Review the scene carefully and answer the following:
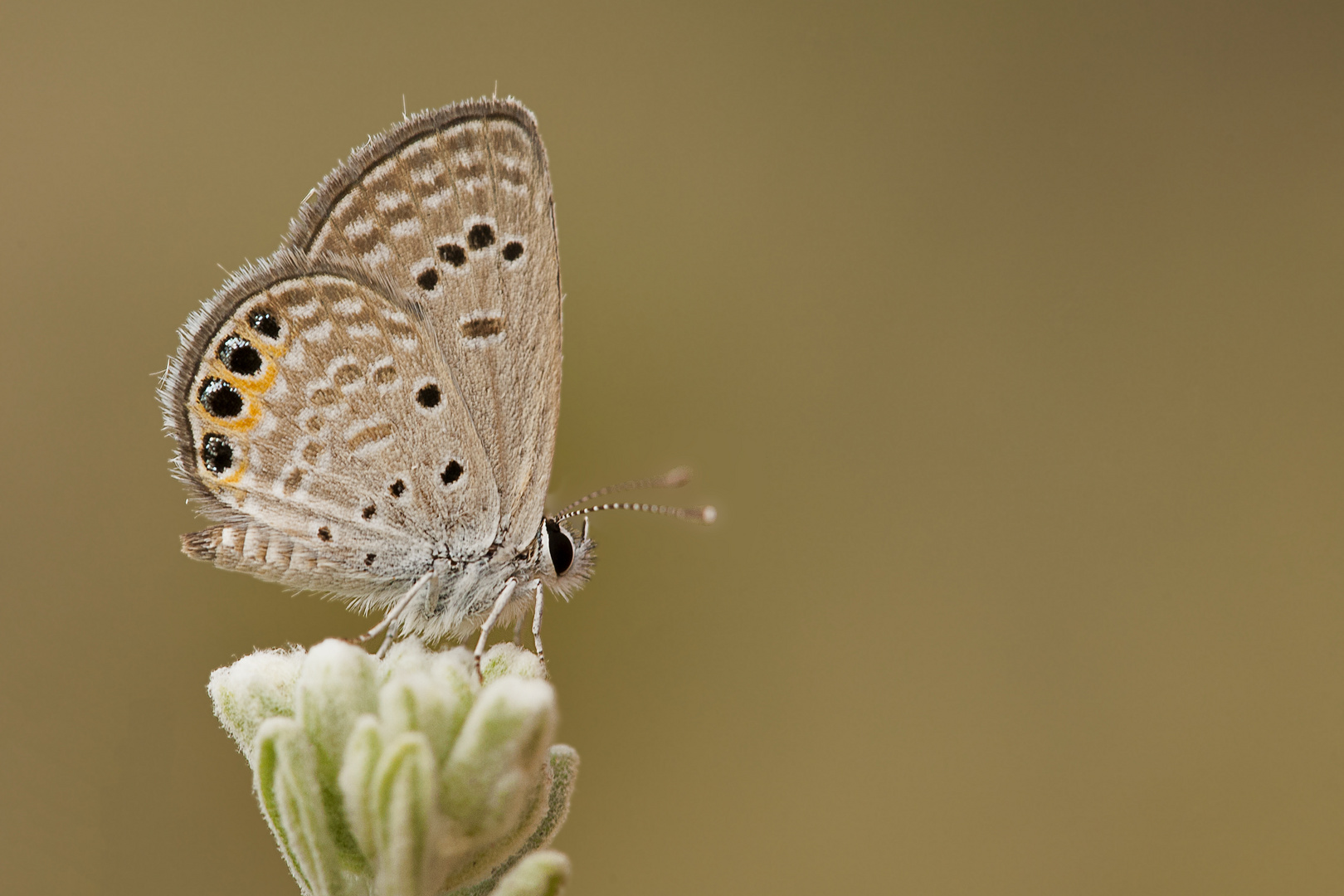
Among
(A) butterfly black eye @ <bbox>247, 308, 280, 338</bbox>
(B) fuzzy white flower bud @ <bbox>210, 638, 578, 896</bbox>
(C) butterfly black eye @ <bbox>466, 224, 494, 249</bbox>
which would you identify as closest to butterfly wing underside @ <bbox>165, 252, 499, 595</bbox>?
(A) butterfly black eye @ <bbox>247, 308, 280, 338</bbox>

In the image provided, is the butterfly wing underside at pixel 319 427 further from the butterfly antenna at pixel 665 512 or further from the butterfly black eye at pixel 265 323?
the butterfly antenna at pixel 665 512

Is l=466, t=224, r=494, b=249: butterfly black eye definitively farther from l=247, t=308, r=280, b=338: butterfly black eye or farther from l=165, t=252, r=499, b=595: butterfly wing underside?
l=247, t=308, r=280, b=338: butterfly black eye

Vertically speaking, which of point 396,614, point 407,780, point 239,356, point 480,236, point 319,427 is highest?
point 480,236

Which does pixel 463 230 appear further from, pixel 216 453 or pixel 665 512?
pixel 665 512

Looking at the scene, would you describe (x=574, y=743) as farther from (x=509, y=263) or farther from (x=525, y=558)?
(x=509, y=263)

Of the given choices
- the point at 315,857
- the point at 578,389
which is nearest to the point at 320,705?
the point at 315,857

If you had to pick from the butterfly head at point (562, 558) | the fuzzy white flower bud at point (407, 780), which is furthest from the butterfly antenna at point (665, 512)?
the fuzzy white flower bud at point (407, 780)

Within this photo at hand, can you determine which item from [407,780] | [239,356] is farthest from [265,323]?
[407,780]
